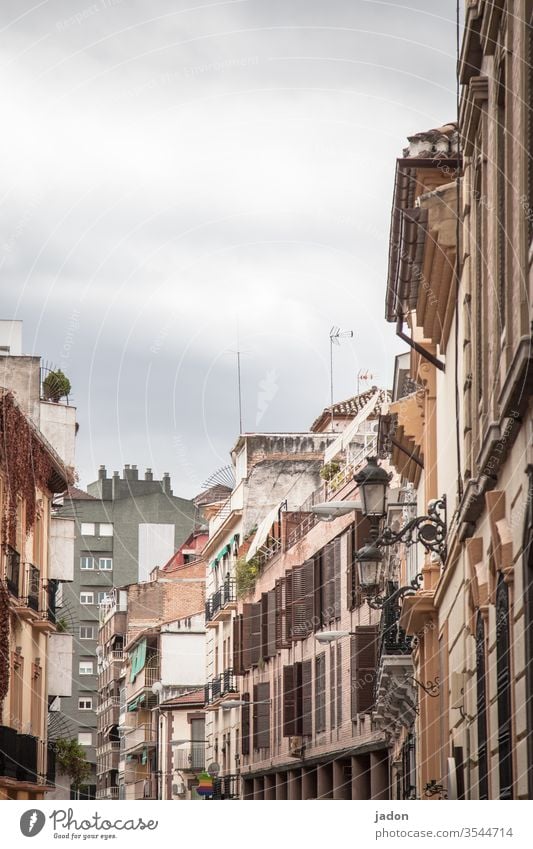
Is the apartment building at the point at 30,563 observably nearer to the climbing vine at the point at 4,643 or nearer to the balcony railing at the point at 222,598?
the climbing vine at the point at 4,643

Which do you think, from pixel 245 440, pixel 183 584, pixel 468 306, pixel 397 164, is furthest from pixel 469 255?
pixel 183 584

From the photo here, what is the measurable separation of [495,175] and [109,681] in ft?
238

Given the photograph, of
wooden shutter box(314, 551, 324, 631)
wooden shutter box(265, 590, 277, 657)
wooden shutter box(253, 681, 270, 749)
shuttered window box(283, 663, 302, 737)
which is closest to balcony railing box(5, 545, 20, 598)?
wooden shutter box(314, 551, 324, 631)

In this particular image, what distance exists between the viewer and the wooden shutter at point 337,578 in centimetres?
3203

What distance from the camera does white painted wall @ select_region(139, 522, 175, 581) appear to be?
71.9 meters

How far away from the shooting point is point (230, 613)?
47.2 m

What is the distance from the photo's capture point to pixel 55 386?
30578mm

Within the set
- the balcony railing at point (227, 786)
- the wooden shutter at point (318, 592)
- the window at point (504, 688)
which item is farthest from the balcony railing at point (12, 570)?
the balcony railing at point (227, 786)

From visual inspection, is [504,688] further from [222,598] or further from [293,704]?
[222,598]

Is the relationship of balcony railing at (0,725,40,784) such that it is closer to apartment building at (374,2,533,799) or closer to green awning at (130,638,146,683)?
apartment building at (374,2,533,799)

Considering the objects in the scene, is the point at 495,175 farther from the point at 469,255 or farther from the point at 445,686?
the point at 445,686

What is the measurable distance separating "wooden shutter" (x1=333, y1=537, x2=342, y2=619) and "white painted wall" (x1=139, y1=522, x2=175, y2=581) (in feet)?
124

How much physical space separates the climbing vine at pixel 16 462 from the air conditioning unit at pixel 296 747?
931 cm
